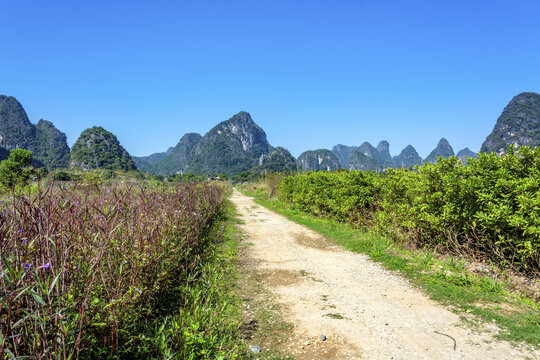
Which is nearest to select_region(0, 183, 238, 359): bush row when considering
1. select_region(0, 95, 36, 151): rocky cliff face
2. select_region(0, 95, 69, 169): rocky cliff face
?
select_region(0, 95, 69, 169): rocky cliff face

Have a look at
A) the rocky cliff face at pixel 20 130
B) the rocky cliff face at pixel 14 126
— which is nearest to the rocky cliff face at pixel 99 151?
the rocky cliff face at pixel 20 130

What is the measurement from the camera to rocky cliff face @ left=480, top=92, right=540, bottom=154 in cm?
12138

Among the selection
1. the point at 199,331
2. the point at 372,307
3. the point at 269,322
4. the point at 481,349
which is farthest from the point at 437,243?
the point at 199,331

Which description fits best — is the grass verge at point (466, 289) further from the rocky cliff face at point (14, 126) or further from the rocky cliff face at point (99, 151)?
the rocky cliff face at point (14, 126)

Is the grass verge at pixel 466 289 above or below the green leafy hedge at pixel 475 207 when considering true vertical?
below

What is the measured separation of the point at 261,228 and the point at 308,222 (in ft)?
8.00

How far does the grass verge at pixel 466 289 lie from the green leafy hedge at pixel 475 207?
1.45 ft

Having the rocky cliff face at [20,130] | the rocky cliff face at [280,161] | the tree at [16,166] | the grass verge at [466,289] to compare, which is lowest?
the grass verge at [466,289]

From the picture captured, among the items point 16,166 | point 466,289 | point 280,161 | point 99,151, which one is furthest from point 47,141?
point 466,289

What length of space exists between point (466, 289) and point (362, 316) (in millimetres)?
2121

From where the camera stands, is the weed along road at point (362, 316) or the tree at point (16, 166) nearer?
the weed along road at point (362, 316)

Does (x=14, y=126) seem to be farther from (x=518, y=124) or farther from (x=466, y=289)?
(x=518, y=124)

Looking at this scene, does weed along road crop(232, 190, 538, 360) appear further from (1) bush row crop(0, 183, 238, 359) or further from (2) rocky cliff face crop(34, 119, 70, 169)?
(2) rocky cliff face crop(34, 119, 70, 169)

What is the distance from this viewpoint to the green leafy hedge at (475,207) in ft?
15.2
